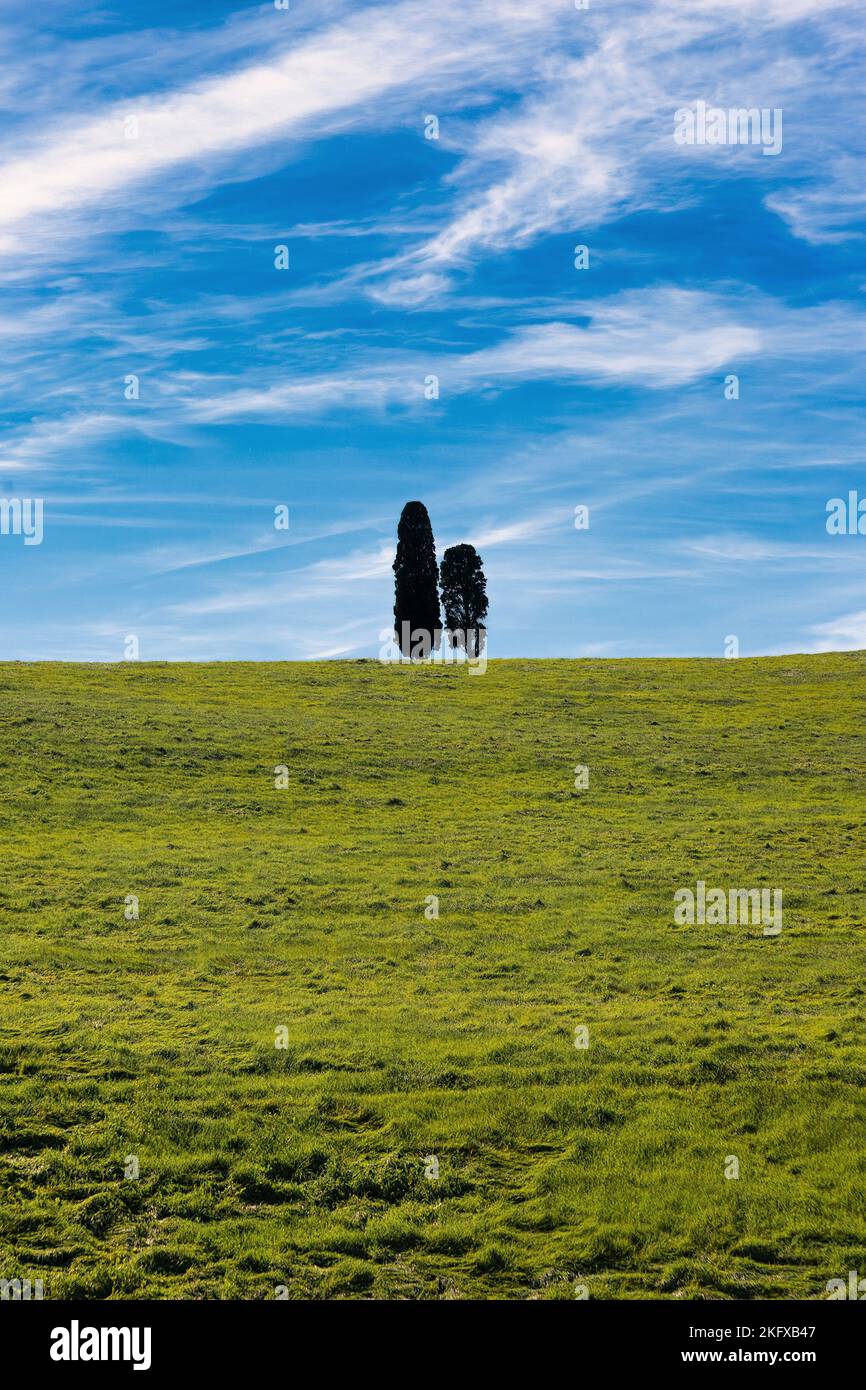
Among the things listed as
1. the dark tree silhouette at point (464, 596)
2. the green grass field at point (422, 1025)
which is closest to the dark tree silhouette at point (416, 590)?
the dark tree silhouette at point (464, 596)

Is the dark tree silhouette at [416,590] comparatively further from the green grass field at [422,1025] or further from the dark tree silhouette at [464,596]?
the green grass field at [422,1025]

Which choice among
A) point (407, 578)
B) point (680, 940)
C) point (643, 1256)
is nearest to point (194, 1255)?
point (643, 1256)

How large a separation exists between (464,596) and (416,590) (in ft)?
23.0

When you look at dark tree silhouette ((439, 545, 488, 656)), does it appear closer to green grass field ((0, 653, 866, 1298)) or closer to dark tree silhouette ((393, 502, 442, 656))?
dark tree silhouette ((393, 502, 442, 656))

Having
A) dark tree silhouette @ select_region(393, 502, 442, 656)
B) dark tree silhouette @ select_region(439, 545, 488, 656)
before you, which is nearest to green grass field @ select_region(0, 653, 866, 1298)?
dark tree silhouette @ select_region(393, 502, 442, 656)

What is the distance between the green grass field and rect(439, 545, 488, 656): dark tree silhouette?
4053 centimetres

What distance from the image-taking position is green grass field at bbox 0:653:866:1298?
47.2 ft

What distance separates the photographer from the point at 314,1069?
1914 cm

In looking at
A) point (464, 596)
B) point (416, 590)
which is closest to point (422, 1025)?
point (416, 590)

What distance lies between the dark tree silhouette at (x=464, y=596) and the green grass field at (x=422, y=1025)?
40528 mm

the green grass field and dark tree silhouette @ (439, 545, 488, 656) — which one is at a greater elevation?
dark tree silhouette @ (439, 545, 488, 656)

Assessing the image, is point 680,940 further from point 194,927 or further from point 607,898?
point 194,927

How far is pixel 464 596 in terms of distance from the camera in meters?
88.4
